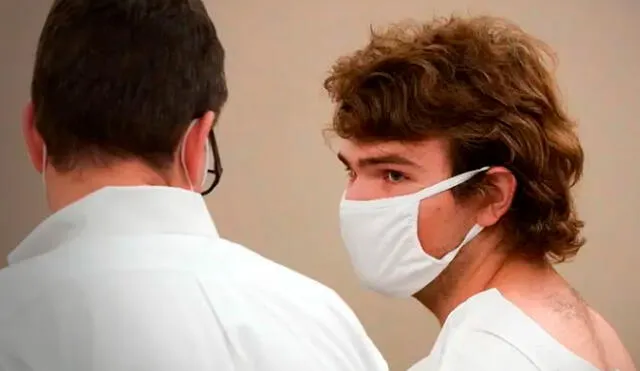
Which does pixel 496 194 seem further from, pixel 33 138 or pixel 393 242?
pixel 33 138

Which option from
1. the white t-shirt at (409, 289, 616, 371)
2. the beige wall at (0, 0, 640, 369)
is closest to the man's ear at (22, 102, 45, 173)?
the white t-shirt at (409, 289, 616, 371)

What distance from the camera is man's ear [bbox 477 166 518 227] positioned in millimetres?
1361

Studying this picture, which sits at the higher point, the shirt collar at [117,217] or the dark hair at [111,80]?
the dark hair at [111,80]

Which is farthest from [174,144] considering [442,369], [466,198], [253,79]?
[253,79]

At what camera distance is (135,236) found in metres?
0.82

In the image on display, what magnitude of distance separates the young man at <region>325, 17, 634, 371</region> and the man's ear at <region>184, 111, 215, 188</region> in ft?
1.78

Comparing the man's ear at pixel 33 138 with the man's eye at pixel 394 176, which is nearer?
the man's ear at pixel 33 138

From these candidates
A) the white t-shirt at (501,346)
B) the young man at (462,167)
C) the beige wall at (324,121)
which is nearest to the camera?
the white t-shirt at (501,346)

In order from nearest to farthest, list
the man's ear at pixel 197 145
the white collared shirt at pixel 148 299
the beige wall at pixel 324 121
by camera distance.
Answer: the white collared shirt at pixel 148 299 < the man's ear at pixel 197 145 < the beige wall at pixel 324 121

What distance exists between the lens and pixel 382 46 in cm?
144

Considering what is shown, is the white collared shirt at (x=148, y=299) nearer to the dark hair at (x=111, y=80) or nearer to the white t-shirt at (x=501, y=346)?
the dark hair at (x=111, y=80)

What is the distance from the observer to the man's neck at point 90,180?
831mm

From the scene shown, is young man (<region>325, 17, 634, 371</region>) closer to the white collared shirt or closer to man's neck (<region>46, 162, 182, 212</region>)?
the white collared shirt

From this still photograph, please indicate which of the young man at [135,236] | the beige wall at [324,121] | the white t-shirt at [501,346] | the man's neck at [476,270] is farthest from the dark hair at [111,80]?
the beige wall at [324,121]
